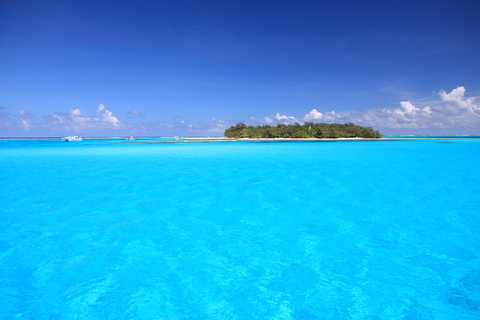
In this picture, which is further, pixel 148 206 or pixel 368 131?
pixel 368 131

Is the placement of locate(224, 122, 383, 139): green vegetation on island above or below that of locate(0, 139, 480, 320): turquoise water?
above

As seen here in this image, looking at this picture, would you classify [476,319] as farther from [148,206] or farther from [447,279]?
[148,206]

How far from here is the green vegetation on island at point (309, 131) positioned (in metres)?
72.0

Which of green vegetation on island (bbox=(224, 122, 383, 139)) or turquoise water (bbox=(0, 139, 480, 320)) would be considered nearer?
turquoise water (bbox=(0, 139, 480, 320))

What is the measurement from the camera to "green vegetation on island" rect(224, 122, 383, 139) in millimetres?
72000

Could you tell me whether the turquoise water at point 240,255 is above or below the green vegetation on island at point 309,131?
below

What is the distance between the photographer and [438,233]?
17.8ft

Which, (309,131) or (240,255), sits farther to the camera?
(309,131)

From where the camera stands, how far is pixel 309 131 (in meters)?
72.2

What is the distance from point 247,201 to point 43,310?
215 inches

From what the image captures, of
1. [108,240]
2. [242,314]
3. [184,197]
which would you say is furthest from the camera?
[184,197]

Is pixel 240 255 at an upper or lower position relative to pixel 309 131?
lower

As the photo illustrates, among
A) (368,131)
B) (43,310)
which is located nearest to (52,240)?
(43,310)

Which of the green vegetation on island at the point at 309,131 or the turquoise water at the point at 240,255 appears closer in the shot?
the turquoise water at the point at 240,255
